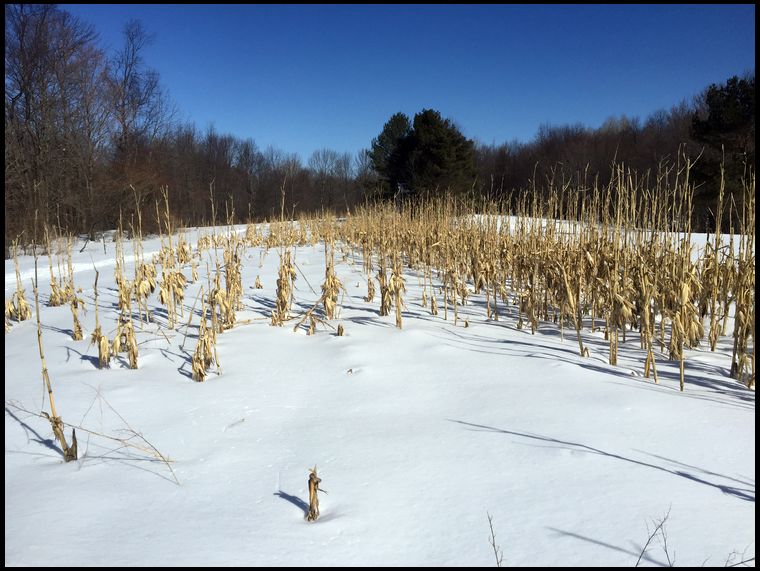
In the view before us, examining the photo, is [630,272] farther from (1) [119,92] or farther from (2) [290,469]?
(1) [119,92]

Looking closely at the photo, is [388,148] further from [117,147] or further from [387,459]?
[387,459]

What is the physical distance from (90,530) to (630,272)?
3507 millimetres

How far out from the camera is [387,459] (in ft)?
6.08

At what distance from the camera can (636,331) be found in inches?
146

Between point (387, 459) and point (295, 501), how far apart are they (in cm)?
41

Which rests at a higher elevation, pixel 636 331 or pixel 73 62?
pixel 73 62

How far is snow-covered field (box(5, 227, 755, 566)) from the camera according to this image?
1373 mm

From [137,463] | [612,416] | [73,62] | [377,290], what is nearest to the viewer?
[137,463]

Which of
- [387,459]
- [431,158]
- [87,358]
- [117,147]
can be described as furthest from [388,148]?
[387,459]

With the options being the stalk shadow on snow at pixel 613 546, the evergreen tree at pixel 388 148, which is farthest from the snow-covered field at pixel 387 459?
the evergreen tree at pixel 388 148

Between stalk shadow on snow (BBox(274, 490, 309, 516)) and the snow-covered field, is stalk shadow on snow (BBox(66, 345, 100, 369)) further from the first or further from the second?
stalk shadow on snow (BBox(274, 490, 309, 516))

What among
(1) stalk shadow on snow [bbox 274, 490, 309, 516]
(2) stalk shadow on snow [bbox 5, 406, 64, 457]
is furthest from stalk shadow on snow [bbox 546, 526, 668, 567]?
(2) stalk shadow on snow [bbox 5, 406, 64, 457]

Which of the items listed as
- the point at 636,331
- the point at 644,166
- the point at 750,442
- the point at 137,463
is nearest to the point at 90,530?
the point at 137,463

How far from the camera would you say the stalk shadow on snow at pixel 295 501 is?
1.58 m
